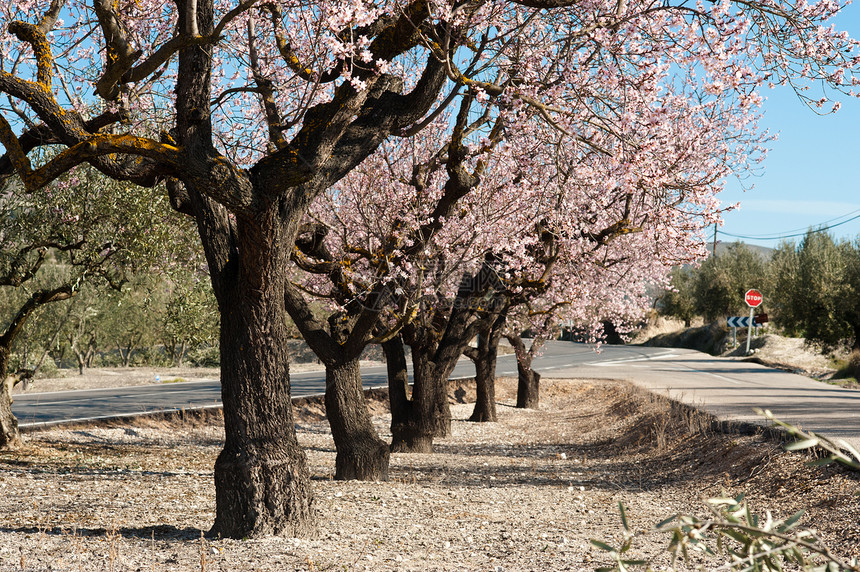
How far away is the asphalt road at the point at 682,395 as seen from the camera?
13.1m

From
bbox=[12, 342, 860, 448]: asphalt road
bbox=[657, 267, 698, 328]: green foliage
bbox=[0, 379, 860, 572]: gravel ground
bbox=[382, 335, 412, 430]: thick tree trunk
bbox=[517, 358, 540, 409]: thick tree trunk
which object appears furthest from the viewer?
bbox=[657, 267, 698, 328]: green foliage

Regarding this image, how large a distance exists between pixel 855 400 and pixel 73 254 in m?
15.3

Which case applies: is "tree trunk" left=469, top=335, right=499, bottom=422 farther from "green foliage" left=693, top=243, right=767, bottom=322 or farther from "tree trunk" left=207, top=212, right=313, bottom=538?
"green foliage" left=693, top=243, right=767, bottom=322

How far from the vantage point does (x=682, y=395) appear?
17.0m

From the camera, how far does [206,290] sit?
1578cm

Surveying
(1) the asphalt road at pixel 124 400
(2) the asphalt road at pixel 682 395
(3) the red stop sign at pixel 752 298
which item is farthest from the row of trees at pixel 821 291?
(1) the asphalt road at pixel 124 400

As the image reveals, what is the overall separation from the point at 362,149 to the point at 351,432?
518 cm

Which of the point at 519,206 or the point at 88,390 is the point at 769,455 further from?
the point at 88,390

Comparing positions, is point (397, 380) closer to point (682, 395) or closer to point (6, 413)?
point (6, 413)

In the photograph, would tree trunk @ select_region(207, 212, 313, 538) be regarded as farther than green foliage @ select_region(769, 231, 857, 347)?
No

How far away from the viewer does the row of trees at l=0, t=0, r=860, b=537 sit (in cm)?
646

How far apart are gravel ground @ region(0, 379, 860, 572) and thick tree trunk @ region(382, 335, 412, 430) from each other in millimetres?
1048

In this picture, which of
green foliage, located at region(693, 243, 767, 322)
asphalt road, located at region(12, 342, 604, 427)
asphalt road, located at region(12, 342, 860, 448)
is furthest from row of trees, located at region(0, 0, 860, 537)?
green foliage, located at region(693, 243, 767, 322)

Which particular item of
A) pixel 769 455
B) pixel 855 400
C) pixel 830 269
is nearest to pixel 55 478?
pixel 769 455
